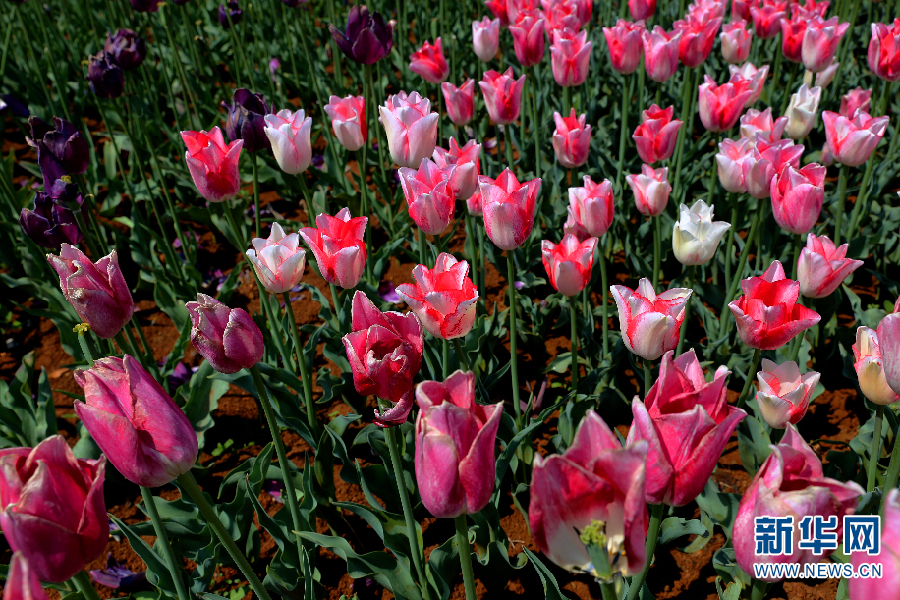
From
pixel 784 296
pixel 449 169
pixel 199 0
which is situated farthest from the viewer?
pixel 199 0

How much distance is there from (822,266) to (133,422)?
166cm

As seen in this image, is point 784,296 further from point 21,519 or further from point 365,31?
point 365,31

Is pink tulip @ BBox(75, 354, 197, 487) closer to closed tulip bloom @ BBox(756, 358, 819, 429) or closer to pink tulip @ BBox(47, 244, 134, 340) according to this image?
pink tulip @ BBox(47, 244, 134, 340)

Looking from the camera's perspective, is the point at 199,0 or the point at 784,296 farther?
the point at 199,0

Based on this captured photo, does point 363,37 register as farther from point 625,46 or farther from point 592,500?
point 592,500

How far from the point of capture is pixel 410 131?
2.14 metres

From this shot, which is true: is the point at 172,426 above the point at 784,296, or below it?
above

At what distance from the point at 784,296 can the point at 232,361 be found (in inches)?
49.7

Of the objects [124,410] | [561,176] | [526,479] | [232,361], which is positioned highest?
[124,410]

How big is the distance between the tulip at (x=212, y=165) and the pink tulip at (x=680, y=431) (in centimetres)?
161

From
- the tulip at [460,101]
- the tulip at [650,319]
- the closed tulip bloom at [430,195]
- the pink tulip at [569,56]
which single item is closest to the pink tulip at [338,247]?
the closed tulip bloom at [430,195]

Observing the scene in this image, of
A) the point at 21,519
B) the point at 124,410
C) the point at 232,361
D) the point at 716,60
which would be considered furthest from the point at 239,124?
the point at 716,60

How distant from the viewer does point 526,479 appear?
7.19 ft

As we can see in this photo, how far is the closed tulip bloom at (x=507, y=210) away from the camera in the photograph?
171 centimetres
